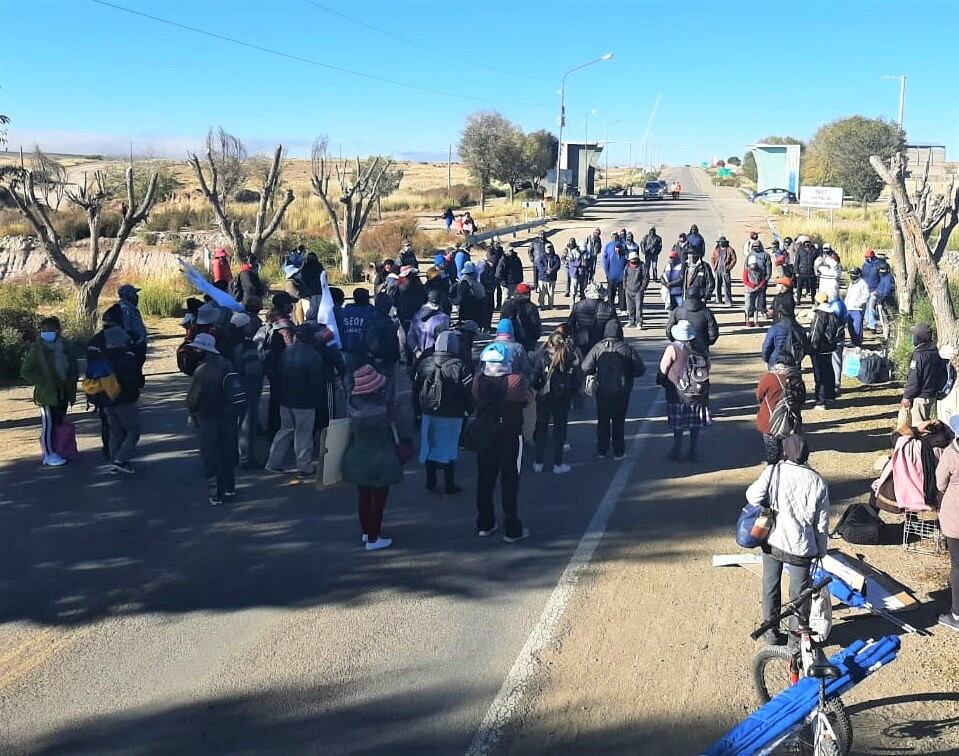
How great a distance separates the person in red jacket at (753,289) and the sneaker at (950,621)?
12.4 metres

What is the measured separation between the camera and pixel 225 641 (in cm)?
608

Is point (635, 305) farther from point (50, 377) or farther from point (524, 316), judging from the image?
point (50, 377)

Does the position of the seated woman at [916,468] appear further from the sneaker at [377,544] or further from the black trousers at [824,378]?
the black trousers at [824,378]

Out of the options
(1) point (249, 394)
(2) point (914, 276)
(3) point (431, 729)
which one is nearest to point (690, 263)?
(2) point (914, 276)

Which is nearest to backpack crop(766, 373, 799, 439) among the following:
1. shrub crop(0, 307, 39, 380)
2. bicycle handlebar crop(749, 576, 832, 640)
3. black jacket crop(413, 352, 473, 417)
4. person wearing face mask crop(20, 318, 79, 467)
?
black jacket crop(413, 352, 473, 417)

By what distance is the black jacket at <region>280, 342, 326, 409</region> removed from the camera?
28.9ft

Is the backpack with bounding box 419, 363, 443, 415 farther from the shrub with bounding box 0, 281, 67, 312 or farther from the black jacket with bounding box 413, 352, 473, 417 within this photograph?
the shrub with bounding box 0, 281, 67, 312

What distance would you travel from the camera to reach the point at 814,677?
4.57 m

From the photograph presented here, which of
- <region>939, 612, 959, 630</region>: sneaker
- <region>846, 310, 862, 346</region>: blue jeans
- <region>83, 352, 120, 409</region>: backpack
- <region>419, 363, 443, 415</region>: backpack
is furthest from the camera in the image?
<region>846, 310, 862, 346</region>: blue jeans

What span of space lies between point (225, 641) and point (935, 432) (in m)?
5.57

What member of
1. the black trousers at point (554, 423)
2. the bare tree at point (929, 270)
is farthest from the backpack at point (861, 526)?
the bare tree at point (929, 270)

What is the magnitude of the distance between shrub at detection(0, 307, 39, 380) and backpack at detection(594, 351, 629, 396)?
844cm

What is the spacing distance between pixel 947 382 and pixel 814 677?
19.8 ft

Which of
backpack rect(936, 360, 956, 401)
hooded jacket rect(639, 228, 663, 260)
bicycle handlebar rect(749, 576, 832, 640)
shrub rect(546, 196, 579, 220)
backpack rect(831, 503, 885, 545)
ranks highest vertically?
shrub rect(546, 196, 579, 220)
